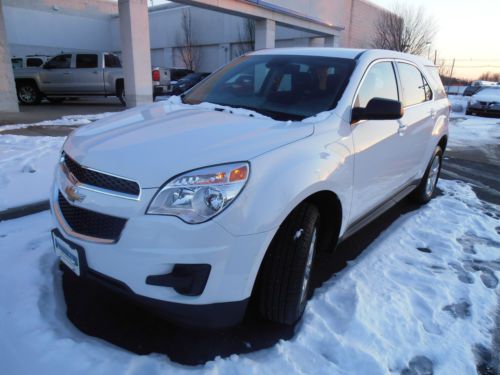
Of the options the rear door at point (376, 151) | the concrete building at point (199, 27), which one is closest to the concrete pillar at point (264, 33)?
the concrete building at point (199, 27)

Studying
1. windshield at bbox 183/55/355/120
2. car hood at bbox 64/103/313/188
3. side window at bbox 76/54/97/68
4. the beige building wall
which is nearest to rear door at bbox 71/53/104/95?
side window at bbox 76/54/97/68

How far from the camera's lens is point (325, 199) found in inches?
103

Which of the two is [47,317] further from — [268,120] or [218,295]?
[268,120]

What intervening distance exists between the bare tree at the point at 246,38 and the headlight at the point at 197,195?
27.1 metres

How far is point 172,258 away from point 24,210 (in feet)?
9.24

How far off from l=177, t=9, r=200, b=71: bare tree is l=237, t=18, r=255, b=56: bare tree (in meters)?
4.72

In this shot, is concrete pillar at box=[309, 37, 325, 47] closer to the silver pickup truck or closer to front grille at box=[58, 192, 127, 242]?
the silver pickup truck

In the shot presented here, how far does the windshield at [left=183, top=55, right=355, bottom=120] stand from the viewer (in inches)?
113

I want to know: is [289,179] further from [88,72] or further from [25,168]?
[88,72]

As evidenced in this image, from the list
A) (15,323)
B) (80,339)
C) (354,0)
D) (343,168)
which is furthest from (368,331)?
(354,0)

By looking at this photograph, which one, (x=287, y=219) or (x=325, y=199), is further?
(x=325, y=199)

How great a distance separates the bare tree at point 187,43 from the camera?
3175 cm

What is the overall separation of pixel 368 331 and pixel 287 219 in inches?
36.1

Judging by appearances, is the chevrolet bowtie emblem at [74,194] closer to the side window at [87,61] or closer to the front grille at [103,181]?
the front grille at [103,181]
